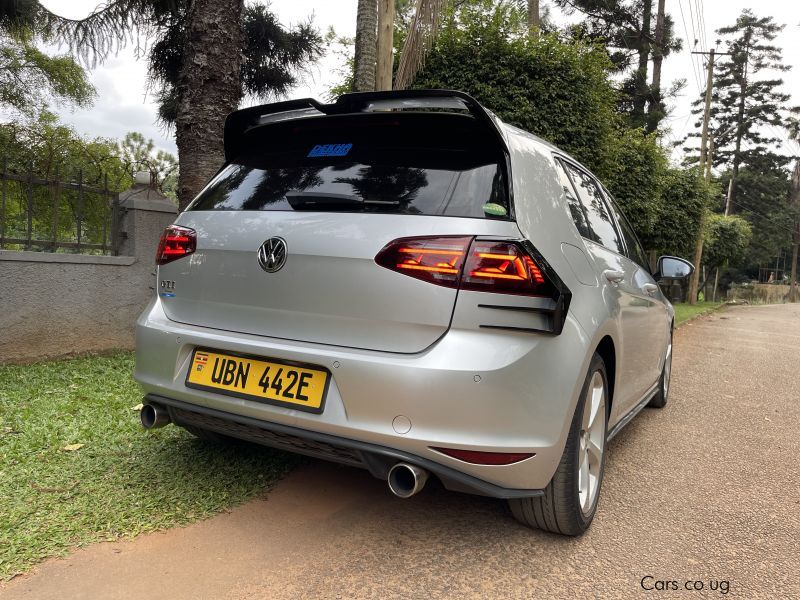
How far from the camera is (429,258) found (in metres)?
2.11

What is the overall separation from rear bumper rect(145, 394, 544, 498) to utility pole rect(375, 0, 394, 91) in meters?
5.01

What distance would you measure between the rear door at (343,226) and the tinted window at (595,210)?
982 millimetres

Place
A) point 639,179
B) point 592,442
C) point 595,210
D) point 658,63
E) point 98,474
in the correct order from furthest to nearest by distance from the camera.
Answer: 1. point 658,63
2. point 639,179
3. point 595,210
4. point 98,474
5. point 592,442

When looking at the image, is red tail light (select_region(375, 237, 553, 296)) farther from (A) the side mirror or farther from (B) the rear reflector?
(A) the side mirror

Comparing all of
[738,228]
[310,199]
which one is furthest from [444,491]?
[738,228]

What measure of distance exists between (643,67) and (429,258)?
81.2ft

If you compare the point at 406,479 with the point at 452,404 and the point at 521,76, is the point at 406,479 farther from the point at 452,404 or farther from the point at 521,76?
the point at 521,76

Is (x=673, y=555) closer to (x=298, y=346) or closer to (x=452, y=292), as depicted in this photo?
→ (x=452, y=292)

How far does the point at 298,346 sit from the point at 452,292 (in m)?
0.59

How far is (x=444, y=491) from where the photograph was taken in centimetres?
304

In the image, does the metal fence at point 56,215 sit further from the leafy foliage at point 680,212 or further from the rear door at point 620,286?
the leafy foliage at point 680,212

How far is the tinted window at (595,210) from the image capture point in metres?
3.15

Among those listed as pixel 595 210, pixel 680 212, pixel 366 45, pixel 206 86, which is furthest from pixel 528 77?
pixel 680 212

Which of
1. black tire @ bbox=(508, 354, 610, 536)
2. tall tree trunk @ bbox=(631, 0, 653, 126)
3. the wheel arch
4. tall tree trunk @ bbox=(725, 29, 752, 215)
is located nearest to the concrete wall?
black tire @ bbox=(508, 354, 610, 536)
